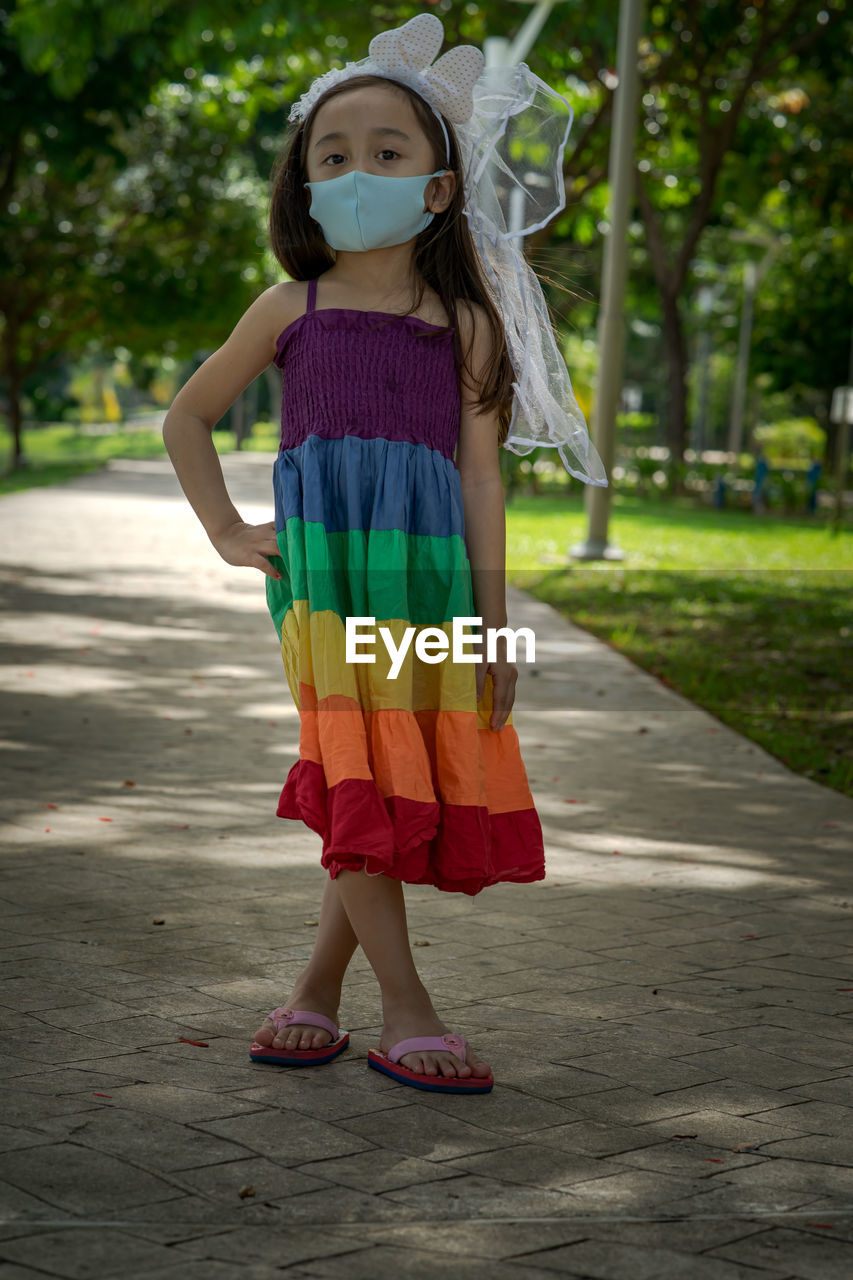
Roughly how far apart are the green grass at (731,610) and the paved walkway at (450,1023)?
1.05 metres

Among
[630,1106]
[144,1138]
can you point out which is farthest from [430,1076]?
[144,1138]

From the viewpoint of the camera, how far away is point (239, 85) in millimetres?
20406

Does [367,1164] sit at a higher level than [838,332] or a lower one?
lower

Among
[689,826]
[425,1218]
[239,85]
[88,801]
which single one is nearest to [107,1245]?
[425,1218]

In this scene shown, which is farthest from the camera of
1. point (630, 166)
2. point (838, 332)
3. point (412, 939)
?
point (838, 332)

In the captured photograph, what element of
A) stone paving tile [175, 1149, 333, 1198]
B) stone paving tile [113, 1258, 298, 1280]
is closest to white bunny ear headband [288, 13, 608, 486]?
stone paving tile [175, 1149, 333, 1198]

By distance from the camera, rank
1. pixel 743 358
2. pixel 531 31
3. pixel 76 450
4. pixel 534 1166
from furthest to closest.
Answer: pixel 76 450 < pixel 743 358 < pixel 531 31 < pixel 534 1166

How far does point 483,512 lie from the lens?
313 centimetres

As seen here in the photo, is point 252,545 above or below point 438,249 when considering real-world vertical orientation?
below

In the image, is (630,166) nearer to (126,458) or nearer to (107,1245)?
(107,1245)

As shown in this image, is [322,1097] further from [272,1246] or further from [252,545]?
[252,545]

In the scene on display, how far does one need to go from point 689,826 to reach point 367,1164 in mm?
3133

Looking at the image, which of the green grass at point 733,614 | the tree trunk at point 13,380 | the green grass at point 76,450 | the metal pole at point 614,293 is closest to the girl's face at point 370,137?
the green grass at point 733,614

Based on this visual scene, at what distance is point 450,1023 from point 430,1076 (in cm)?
43
